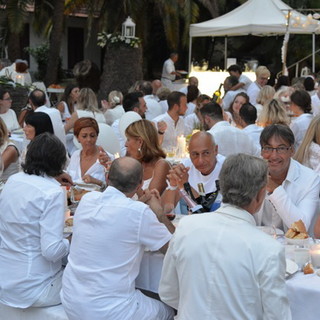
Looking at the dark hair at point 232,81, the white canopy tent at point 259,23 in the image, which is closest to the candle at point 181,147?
the dark hair at point 232,81

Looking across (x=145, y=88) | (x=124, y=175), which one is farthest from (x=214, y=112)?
(x=145, y=88)

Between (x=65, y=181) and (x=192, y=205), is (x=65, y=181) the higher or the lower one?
the lower one

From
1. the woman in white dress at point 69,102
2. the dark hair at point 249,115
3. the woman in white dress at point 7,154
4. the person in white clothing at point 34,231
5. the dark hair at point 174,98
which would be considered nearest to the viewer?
the person in white clothing at point 34,231

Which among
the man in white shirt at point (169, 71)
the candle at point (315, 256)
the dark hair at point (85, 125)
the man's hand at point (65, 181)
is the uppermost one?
the dark hair at point (85, 125)

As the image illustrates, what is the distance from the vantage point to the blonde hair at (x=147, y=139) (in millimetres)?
5324

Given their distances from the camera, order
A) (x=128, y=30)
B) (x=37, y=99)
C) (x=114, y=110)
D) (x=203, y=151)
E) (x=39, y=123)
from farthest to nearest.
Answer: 1. (x=128, y=30)
2. (x=114, y=110)
3. (x=37, y=99)
4. (x=39, y=123)
5. (x=203, y=151)

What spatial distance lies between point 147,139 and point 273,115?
2646 mm

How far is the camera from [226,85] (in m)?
11.6

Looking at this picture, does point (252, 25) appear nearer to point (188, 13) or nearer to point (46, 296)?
point (188, 13)

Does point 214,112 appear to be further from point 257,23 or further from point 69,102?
point 257,23

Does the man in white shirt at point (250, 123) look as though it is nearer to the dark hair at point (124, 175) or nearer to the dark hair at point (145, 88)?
the dark hair at point (145, 88)

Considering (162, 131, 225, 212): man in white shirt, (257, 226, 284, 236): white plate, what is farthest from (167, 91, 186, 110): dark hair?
(257, 226, 284, 236): white plate

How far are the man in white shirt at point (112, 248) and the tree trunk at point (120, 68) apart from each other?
456 inches

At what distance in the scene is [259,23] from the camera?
15.3 m
